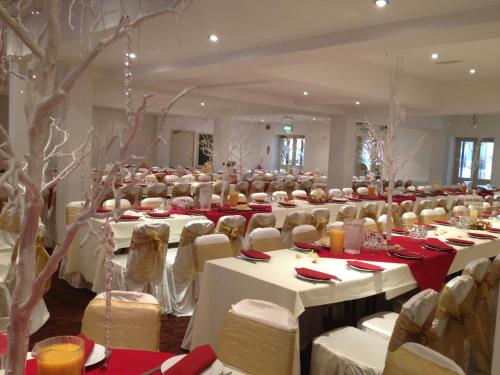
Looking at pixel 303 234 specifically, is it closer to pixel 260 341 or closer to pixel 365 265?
pixel 365 265

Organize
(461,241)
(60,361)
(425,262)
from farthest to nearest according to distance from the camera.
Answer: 1. (461,241)
2. (425,262)
3. (60,361)

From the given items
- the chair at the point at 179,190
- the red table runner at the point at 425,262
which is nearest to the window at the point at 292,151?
the chair at the point at 179,190

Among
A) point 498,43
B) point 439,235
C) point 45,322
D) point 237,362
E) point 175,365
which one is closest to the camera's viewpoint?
point 175,365

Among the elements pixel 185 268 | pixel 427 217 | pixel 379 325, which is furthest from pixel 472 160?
pixel 379 325

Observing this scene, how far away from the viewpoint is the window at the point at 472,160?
15406 mm

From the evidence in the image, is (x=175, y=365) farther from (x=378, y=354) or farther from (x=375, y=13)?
(x=375, y=13)

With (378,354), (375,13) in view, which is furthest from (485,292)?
(375,13)

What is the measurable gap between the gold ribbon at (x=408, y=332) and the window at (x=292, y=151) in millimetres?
18058

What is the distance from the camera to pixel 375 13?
14.1 feet

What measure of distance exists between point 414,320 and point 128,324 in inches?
52.0

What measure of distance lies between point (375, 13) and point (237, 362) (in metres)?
3.54

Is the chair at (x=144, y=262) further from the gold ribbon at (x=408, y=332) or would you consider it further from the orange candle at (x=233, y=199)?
the gold ribbon at (x=408, y=332)

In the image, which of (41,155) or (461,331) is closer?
(41,155)

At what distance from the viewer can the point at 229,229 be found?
14.4 ft
